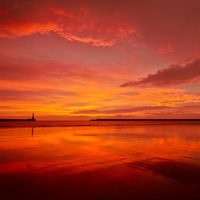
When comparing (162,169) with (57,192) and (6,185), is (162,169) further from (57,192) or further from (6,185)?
(6,185)

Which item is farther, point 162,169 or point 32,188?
point 162,169

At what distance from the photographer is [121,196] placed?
787 cm

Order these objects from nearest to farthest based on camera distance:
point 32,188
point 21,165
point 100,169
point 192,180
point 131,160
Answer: point 32,188, point 192,180, point 100,169, point 21,165, point 131,160

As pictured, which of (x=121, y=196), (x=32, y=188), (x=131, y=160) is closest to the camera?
(x=121, y=196)

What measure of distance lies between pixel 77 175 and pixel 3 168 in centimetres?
469

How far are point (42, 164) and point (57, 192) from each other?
16.9 ft

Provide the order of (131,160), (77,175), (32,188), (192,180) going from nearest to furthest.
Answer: (32,188)
(192,180)
(77,175)
(131,160)

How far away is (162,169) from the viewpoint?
12.0 meters

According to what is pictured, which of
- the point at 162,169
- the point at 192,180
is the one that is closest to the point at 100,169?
the point at 162,169

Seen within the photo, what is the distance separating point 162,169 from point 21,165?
28.2ft

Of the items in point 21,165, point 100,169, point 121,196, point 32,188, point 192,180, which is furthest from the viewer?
point 21,165

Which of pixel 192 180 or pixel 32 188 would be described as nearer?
pixel 32 188

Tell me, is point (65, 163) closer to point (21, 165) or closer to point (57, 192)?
point (21, 165)

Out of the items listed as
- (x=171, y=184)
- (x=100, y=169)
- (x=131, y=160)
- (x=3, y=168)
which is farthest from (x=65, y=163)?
(x=171, y=184)
